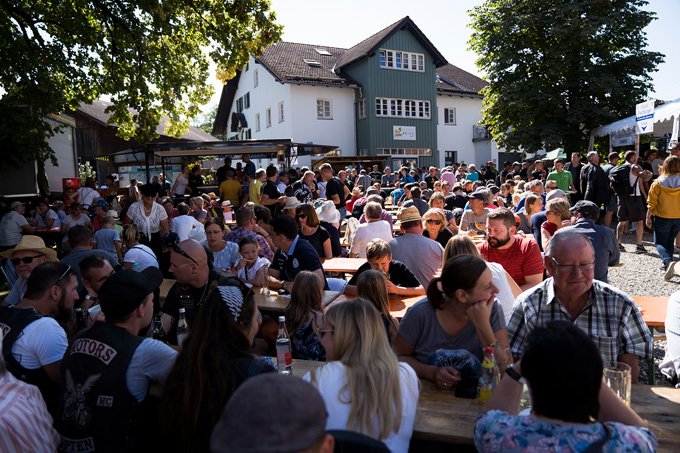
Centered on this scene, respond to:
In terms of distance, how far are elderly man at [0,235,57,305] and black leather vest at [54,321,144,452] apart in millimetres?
2825

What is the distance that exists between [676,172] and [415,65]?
2392 centimetres

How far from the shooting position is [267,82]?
3020 cm

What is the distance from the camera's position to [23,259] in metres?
4.89

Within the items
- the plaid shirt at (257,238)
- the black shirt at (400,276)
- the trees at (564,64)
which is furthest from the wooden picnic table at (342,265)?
the trees at (564,64)

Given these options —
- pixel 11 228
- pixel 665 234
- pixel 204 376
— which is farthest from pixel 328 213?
pixel 11 228

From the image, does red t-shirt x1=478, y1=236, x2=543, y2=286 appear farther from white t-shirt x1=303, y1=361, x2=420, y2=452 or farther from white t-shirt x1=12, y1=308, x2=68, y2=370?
white t-shirt x1=12, y1=308, x2=68, y2=370

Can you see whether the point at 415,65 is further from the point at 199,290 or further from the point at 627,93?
the point at 199,290

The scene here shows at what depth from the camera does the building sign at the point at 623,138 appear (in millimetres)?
17133

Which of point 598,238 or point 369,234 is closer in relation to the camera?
point 598,238

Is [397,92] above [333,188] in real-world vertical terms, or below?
above

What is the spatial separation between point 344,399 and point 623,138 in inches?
760

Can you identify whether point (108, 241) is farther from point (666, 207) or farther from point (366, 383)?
point (666, 207)

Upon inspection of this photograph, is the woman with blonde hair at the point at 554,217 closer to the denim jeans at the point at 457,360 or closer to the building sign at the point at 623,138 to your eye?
the denim jeans at the point at 457,360

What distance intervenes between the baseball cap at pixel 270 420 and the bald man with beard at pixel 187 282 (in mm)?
3130
